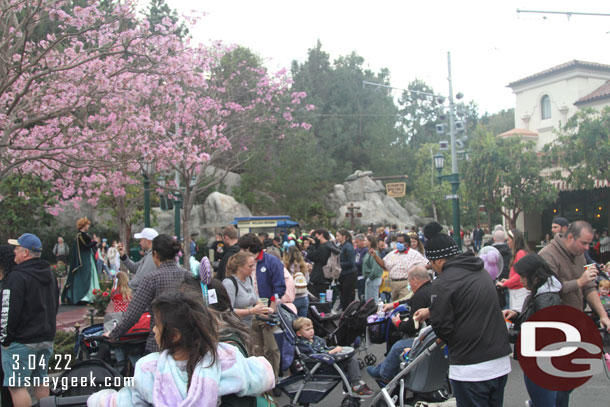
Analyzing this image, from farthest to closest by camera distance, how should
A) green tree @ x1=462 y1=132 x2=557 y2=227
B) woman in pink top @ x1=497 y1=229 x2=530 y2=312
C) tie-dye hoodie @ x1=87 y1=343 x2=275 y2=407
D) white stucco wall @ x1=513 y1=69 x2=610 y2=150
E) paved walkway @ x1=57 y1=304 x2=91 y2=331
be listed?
white stucco wall @ x1=513 y1=69 x2=610 y2=150, green tree @ x1=462 y1=132 x2=557 y2=227, paved walkway @ x1=57 y1=304 x2=91 y2=331, woman in pink top @ x1=497 y1=229 x2=530 y2=312, tie-dye hoodie @ x1=87 y1=343 x2=275 y2=407

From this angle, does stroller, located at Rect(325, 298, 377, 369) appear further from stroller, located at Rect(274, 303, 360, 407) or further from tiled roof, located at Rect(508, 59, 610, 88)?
tiled roof, located at Rect(508, 59, 610, 88)

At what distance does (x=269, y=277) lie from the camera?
280 inches

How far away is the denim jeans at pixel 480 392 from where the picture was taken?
3846 millimetres

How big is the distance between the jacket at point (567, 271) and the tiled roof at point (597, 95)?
121 feet

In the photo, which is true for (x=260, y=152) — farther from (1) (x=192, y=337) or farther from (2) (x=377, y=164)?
(1) (x=192, y=337)

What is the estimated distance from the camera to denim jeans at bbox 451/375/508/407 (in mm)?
3846

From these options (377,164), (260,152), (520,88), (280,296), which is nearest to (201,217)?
(260,152)

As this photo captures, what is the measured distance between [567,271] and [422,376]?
5.62ft

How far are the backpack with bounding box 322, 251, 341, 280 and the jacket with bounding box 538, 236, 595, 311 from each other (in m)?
5.44

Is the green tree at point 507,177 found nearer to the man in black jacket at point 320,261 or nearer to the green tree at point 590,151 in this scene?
the green tree at point 590,151

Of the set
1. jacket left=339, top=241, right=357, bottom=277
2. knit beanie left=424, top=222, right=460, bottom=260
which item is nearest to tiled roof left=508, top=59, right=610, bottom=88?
jacket left=339, top=241, right=357, bottom=277

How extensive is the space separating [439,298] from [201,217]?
38.8 metres

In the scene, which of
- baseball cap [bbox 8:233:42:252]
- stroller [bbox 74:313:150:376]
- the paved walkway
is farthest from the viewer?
the paved walkway

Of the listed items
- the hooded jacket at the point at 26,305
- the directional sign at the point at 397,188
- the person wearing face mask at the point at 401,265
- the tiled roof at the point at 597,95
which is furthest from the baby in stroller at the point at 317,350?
the tiled roof at the point at 597,95
